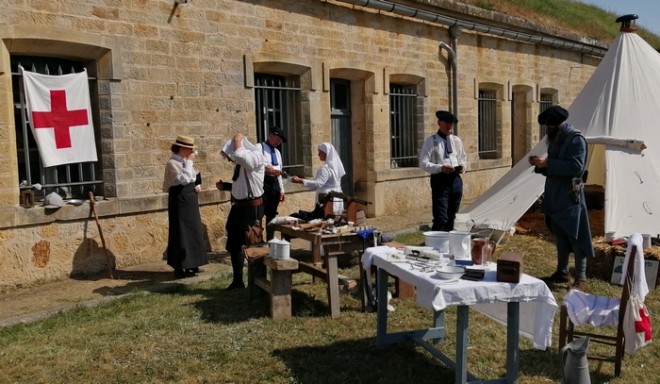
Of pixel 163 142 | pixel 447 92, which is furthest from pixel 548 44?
pixel 163 142

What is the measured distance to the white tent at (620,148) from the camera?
689cm

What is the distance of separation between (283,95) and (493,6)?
6.54m

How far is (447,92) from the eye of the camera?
11.9 metres

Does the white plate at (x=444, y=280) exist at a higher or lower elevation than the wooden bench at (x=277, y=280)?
higher

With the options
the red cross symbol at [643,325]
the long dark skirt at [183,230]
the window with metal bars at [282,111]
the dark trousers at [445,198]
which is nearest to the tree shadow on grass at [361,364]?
the red cross symbol at [643,325]

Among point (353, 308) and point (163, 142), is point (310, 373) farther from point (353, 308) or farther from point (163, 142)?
point (163, 142)

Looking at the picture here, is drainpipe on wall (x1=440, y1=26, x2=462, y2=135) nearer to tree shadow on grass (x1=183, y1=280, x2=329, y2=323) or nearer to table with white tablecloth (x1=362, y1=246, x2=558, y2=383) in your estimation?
tree shadow on grass (x1=183, y1=280, x2=329, y2=323)

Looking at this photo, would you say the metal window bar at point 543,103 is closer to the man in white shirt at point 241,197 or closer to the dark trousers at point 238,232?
the man in white shirt at point 241,197

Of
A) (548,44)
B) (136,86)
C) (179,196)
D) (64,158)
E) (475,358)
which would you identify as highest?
(548,44)

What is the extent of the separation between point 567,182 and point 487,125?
8.09m

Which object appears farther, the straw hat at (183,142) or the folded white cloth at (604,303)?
the straw hat at (183,142)

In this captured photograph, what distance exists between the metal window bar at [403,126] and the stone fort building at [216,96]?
0.03 m

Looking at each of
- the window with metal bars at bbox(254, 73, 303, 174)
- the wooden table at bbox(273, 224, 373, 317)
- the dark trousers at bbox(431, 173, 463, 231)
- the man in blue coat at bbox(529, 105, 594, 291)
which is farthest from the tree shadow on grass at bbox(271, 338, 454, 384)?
the window with metal bars at bbox(254, 73, 303, 174)

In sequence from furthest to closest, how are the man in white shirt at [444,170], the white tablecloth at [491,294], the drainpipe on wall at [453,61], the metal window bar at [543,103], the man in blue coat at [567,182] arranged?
the metal window bar at [543,103] < the drainpipe on wall at [453,61] < the man in white shirt at [444,170] < the man in blue coat at [567,182] < the white tablecloth at [491,294]
